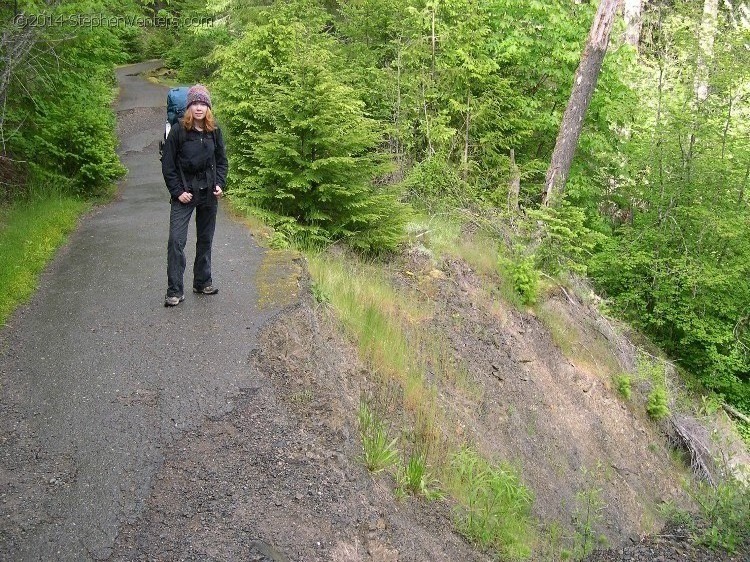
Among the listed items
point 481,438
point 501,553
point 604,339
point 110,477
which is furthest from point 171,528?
point 604,339

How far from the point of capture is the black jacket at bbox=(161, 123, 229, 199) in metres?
6.09

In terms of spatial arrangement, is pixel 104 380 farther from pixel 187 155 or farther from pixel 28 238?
pixel 28 238

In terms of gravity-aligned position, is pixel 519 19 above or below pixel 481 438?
above

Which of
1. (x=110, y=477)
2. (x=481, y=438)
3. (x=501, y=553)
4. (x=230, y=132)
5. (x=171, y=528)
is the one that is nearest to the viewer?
(x=171, y=528)

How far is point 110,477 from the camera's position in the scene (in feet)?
13.3

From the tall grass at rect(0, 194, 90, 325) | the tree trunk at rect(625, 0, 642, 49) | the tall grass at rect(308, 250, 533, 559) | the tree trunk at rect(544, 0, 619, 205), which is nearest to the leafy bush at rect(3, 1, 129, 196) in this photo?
the tall grass at rect(0, 194, 90, 325)

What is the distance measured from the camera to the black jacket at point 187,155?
609 cm

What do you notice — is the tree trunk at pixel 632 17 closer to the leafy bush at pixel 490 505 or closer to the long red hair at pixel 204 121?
the long red hair at pixel 204 121

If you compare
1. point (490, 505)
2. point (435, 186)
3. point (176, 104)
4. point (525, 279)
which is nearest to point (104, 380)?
point (176, 104)

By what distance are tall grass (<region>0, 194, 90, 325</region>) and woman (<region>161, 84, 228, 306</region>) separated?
1.78m

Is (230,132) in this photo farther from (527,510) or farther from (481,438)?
(527,510)

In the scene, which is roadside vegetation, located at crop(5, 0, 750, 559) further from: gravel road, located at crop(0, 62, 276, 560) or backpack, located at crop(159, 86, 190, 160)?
backpack, located at crop(159, 86, 190, 160)

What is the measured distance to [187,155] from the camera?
20.1ft

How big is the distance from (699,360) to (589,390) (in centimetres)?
424
